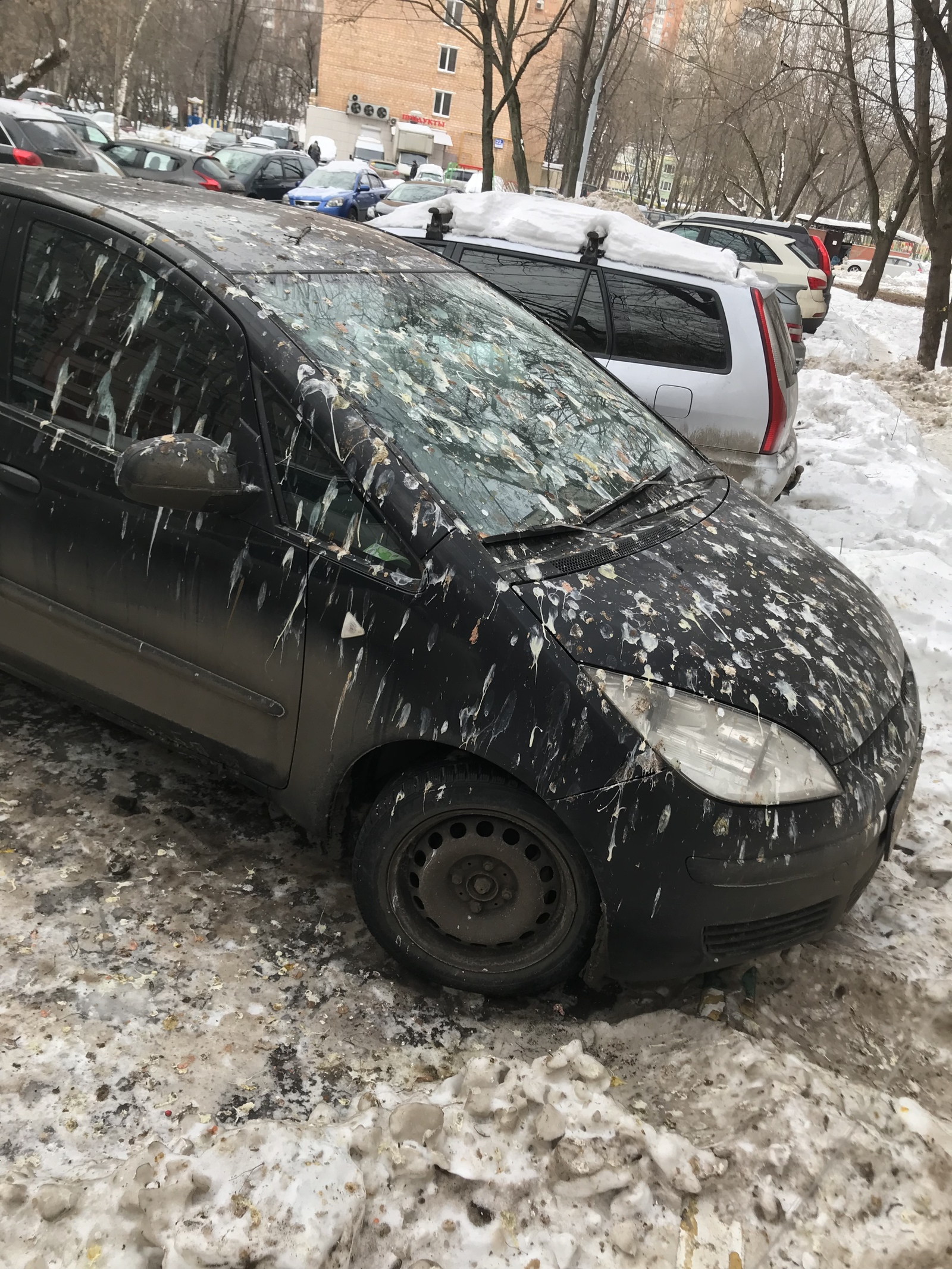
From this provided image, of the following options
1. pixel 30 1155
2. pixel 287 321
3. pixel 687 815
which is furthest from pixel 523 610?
pixel 30 1155

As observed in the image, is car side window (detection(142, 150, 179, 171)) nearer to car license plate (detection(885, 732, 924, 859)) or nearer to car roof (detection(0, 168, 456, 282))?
car roof (detection(0, 168, 456, 282))

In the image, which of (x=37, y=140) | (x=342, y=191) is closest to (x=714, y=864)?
(x=37, y=140)

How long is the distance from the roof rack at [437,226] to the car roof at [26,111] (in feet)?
34.6

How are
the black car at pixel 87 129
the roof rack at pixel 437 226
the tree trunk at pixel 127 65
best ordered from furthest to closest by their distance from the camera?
the tree trunk at pixel 127 65
the black car at pixel 87 129
the roof rack at pixel 437 226

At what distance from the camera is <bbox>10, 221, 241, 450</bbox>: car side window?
2602 millimetres

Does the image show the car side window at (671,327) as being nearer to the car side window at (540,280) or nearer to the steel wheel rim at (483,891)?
the car side window at (540,280)

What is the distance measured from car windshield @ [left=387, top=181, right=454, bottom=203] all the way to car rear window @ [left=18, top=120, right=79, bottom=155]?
10.7m

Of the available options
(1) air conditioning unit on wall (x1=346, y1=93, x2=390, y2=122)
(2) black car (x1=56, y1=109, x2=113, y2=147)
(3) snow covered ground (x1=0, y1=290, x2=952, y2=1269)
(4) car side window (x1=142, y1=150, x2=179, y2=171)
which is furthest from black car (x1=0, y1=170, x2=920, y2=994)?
(1) air conditioning unit on wall (x1=346, y1=93, x2=390, y2=122)

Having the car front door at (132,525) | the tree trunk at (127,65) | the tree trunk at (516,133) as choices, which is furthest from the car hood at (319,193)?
the car front door at (132,525)

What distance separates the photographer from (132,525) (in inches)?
104

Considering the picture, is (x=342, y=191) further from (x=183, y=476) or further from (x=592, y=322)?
(x=183, y=476)

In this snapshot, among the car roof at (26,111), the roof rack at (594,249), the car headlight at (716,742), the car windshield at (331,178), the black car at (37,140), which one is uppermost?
the car windshield at (331,178)

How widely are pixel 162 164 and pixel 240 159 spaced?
6.63m

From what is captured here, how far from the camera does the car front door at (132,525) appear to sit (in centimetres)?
253
